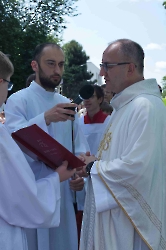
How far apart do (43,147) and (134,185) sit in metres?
0.71

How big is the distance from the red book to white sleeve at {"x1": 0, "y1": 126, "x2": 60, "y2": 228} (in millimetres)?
247

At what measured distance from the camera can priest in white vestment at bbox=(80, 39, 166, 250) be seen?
2.58 m

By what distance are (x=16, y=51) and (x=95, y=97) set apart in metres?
14.8

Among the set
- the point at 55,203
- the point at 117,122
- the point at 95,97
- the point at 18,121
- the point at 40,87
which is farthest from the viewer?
the point at 95,97

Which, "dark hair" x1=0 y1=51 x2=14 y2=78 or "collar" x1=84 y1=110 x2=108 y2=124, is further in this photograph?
"collar" x1=84 y1=110 x2=108 y2=124

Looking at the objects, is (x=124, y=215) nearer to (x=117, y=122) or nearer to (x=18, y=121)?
(x=117, y=122)

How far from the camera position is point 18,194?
7.80ft

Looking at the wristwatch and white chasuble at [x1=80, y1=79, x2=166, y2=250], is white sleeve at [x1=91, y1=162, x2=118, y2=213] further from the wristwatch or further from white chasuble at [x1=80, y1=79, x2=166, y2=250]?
the wristwatch

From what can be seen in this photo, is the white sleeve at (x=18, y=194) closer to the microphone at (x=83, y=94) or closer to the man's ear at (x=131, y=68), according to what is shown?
the microphone at (x=83, y=94)

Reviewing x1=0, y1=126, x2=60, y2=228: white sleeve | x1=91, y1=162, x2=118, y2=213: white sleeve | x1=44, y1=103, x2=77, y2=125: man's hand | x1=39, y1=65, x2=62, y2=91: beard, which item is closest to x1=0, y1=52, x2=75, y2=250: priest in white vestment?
x1=0, y1=126, x2=60, y2=228: white sleeve

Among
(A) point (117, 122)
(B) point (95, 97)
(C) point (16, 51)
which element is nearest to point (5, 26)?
(C) point (16, 51)

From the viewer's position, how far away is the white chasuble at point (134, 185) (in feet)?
8.43

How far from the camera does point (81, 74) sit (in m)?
47.0

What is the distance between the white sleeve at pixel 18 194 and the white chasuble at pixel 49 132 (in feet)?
3.33
